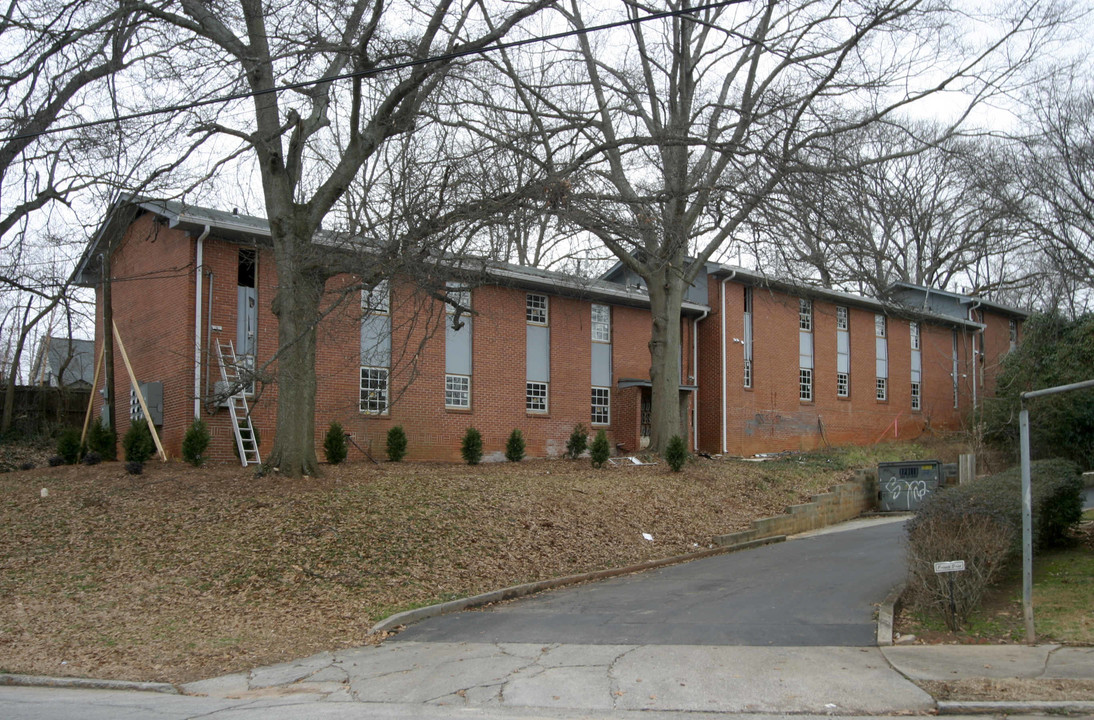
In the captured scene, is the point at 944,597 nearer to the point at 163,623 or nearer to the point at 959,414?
the point at 163,623

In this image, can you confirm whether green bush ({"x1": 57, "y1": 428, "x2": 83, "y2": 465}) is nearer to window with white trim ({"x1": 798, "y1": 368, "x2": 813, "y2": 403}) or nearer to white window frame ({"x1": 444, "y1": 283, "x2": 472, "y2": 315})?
white window frame ({"x1": 444, "y1": 283, "x2": 472, "y2": 315})

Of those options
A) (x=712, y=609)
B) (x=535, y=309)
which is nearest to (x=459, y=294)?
(x=535, y=309)

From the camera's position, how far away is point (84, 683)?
8.89m

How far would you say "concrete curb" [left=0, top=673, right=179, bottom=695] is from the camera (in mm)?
8781

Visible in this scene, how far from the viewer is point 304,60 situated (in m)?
14.1

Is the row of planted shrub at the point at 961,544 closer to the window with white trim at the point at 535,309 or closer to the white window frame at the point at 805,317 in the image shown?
the window with white trim at the point at 535,309

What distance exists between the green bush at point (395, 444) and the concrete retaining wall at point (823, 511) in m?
8.57

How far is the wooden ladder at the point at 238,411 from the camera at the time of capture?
774 inches

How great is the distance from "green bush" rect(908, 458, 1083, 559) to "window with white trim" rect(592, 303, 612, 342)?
48.0ft

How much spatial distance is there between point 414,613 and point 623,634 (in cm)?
285

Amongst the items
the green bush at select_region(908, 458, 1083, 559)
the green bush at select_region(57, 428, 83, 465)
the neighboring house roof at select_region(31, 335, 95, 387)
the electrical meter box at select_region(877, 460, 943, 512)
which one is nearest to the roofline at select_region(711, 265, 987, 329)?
the electrical meter box at select_region(877, 460, 943, 512)

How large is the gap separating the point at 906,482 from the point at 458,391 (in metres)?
12.2

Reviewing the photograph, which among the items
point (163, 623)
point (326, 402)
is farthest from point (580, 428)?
point (163, 623)

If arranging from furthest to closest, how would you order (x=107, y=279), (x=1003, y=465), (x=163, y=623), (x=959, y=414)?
(x=959, y=414) < (x=1003, y=465) < (x=107, y=279) < (x=163, y=623)
